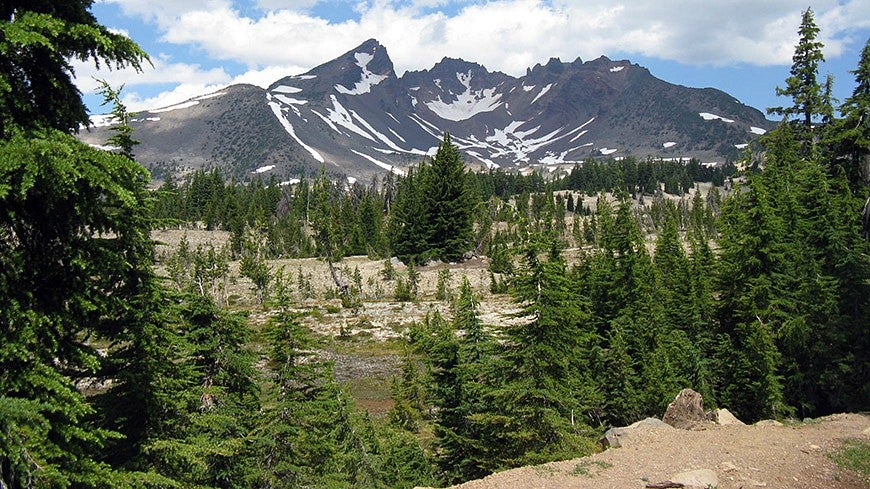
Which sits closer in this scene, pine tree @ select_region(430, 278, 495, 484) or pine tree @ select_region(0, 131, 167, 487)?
pine tree @ select_region(0, 131, 167, 487)

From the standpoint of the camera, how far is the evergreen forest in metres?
5.79

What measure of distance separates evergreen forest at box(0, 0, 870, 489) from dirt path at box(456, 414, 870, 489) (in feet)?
3.80

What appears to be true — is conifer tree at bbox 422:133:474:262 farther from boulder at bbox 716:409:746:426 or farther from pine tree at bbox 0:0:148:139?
pine tree at bbox 0:0:148:139

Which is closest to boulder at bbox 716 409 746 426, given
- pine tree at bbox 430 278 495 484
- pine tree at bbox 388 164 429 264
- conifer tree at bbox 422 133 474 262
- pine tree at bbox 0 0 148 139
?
pine tree at bbox 430 278 495 484

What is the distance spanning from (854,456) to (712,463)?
10.3 ft

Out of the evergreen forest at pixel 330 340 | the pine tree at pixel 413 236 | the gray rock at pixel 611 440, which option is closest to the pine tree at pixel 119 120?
the evergreen forest at pixel 330 340

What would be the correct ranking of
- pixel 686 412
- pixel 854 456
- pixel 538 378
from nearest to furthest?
1. pixel 854 456
2. pixel 538 378
3. pixel 686 412

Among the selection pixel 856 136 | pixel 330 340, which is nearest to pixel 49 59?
pixel 330 340

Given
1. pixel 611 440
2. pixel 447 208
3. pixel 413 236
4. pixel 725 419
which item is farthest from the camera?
pixel 413 236

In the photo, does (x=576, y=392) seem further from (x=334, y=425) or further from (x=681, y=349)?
(x=681, y=349)

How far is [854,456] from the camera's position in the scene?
1196cm

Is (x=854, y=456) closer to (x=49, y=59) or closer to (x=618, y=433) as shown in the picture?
(x=618, y=433)

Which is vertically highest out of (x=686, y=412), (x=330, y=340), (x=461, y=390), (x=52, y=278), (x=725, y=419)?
(x=52, y=278)

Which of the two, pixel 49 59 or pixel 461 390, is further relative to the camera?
pixel 461 390
